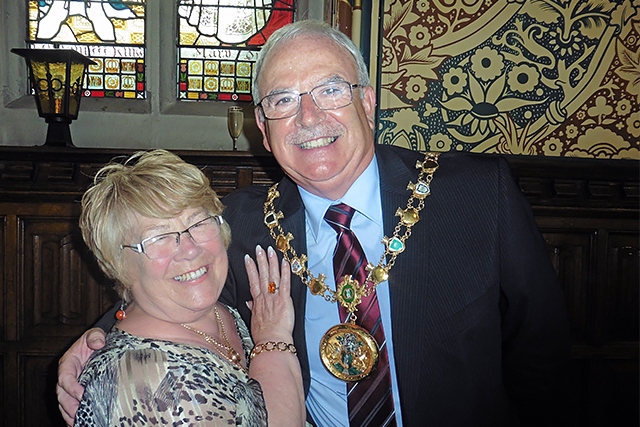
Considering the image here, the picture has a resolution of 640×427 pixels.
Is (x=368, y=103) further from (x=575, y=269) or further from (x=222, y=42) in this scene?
(x=222, y=42)

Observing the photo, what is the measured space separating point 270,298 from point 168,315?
32 cm

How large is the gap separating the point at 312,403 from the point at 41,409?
6.70 feet

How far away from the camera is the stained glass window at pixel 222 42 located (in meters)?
4.29

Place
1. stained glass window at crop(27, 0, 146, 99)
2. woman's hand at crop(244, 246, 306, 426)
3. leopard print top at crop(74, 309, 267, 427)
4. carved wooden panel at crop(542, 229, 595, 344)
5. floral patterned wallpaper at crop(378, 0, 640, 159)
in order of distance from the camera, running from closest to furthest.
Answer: leopard print top at crop(74, 309, 267, 427) → woman's hand at crop(244, 246, 306, 426) → carved wooden panel at crop(542, 229, 595, 344) → floral patterned wallpaper at crop(378, 0, 640, 159) → stained glass window at crop(27, 0, 146, 99)

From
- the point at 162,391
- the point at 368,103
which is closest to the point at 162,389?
the point at 162,391

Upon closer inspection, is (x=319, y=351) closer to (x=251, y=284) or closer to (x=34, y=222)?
(x=251, y=284)

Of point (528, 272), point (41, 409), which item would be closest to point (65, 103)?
point (41, 409)

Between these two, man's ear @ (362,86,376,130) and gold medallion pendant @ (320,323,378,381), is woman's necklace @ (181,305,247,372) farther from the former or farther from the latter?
man's ear @ (362,86,376,130)

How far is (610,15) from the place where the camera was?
3551 millimetres

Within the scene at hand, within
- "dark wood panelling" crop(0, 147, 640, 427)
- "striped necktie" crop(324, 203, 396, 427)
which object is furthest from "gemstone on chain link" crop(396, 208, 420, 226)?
"dark wood panelling" crop(0, 147, 640, 427)

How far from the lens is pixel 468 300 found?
5.30ft

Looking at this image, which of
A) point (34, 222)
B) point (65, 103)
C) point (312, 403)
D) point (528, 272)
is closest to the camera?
point (528, 272)

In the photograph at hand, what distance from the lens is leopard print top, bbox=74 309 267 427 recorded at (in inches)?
48.7

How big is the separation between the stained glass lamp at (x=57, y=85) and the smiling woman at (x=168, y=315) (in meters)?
2.20
